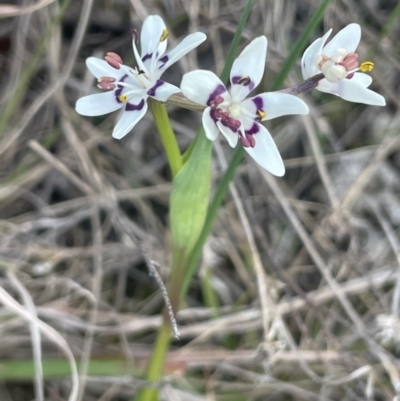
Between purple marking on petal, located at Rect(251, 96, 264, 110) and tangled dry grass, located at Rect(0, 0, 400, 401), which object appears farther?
tangled dry grass, located at Rect(0, 0, 400, 401)

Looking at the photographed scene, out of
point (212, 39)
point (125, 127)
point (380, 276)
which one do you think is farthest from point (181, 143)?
point (125, 127)

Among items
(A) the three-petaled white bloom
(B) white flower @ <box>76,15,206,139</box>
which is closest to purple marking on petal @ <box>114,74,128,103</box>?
(B) white flower @ <box>76,15,206,139</box>

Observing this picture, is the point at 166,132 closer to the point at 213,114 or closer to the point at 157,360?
the point at 213,114

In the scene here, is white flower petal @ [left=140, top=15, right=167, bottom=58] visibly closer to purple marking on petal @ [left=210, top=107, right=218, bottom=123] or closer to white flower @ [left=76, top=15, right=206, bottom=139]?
white flower @ [left=76, top=15, right=206, bottom=139]

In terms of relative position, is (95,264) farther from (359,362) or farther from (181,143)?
(359,362)

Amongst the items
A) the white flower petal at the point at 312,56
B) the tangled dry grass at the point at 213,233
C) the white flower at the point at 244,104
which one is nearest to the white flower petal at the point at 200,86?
the white flower at the point at 244,104

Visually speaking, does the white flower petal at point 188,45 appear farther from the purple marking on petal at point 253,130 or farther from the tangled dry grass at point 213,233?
the tangled dry grass at point 213,233

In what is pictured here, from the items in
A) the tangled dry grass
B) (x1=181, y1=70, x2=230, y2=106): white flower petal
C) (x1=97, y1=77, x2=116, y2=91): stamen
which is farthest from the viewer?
the tangled dry grass
